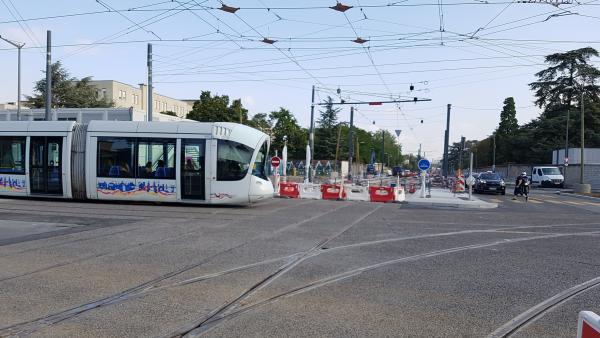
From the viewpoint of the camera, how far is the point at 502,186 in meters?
34.7

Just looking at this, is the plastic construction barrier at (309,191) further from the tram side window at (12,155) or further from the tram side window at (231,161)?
the tram side window at (12,155)

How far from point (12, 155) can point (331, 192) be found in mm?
14471

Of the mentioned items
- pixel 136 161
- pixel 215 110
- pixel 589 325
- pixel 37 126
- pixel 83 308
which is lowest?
pixel 83 308

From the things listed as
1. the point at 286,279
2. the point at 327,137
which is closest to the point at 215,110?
the point at 327,137

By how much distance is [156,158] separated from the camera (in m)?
18.4

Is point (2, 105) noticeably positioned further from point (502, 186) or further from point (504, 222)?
point (504, 222)

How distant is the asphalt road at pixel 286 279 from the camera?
5309mm

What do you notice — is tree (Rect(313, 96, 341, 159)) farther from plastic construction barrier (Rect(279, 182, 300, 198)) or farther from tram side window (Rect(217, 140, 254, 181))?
tram side window (Rect(217, 140, 254, 181))

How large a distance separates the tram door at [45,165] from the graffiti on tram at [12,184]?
0.38m

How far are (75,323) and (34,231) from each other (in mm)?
7398

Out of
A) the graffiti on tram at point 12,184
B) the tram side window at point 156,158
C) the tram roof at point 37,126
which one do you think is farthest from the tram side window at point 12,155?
the tram side window at point 156,158

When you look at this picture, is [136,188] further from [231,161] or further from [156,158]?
[231,161]

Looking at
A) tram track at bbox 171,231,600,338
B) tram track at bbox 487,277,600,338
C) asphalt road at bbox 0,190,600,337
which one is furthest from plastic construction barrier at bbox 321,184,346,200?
tram track at bbox 487,277,600,338

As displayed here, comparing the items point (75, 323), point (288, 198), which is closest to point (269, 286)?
point (75, 323)
